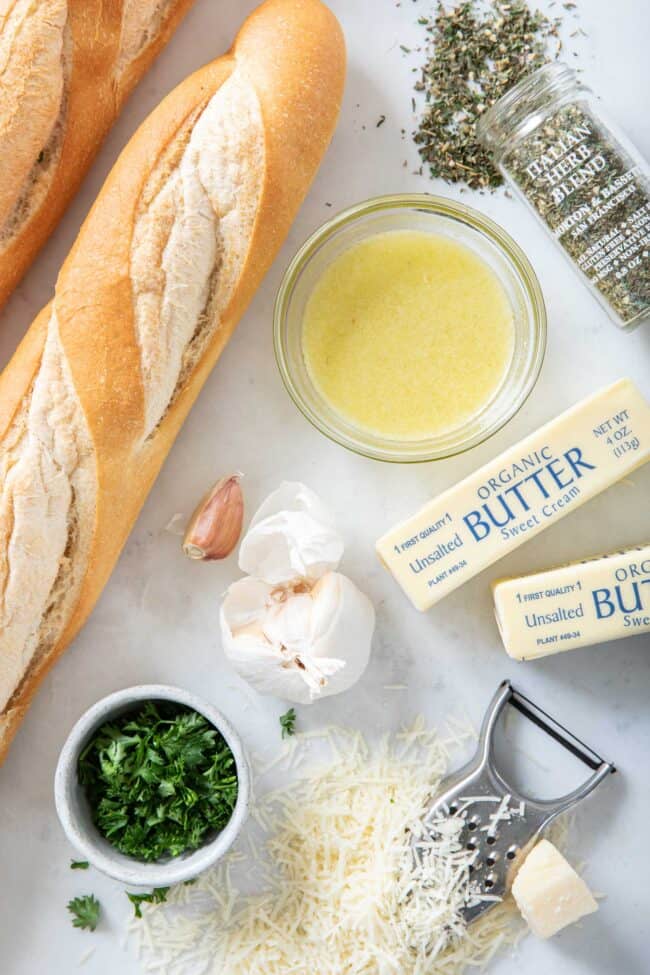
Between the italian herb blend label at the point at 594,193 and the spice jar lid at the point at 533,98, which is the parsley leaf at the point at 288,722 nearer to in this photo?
the italian herb blend label at the point at 594,193

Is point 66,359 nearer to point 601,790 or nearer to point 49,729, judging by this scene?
point 49,729

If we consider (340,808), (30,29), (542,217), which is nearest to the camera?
(30,29)

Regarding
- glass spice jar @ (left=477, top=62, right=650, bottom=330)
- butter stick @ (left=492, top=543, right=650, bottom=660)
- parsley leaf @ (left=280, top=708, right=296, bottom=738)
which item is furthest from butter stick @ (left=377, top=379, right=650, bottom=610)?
parsley leaf @ (left=280, top=708, right=296, bottom=738)

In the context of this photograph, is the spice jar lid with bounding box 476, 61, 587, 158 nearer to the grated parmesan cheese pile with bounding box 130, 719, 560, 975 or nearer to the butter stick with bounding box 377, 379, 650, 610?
the butter stick with bounding box 377, 379, 650, 610

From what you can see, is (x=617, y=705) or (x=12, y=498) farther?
(x=617, y=705)

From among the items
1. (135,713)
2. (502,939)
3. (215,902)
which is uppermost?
(135,713)

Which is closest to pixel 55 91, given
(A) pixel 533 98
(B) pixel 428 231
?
(B) pixel 428 231

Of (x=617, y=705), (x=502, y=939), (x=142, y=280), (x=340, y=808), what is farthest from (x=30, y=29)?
(x=502, y=939)

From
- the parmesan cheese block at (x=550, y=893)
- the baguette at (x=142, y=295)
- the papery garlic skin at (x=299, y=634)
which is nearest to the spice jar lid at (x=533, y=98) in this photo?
the baguette at (x=142, y=295)
